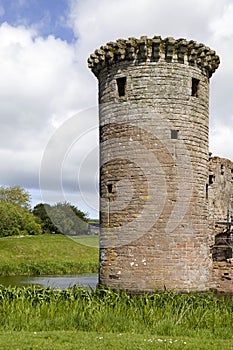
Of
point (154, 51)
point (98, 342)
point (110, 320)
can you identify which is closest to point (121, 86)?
point (154, 51)

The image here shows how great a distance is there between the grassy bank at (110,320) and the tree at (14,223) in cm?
3267

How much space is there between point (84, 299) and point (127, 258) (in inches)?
72.9

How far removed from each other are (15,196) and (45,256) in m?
24.2

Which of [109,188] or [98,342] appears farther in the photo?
[109,188]

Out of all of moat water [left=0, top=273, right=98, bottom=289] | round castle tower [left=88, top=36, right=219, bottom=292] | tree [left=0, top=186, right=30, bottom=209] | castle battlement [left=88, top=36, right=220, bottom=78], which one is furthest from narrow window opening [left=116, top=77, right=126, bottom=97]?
tree [left=0, top=186, right=30, bottom=209]

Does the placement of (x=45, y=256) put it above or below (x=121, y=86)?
below

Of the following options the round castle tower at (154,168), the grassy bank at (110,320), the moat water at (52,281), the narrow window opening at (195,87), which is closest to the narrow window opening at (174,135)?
the round castle tower at (154,168)

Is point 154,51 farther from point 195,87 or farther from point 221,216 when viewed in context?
point 221,216

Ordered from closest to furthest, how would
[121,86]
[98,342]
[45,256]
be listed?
[98,342], [121,86], [45,256]

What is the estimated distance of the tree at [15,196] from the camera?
2180 inches

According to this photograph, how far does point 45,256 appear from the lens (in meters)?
32.6

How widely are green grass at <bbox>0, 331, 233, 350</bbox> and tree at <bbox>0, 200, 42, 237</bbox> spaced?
118 feet

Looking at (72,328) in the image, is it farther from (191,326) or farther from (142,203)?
(142,203)

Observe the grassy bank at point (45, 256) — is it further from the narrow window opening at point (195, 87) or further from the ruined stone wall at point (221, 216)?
the narrow window opening at point (195, 87)
